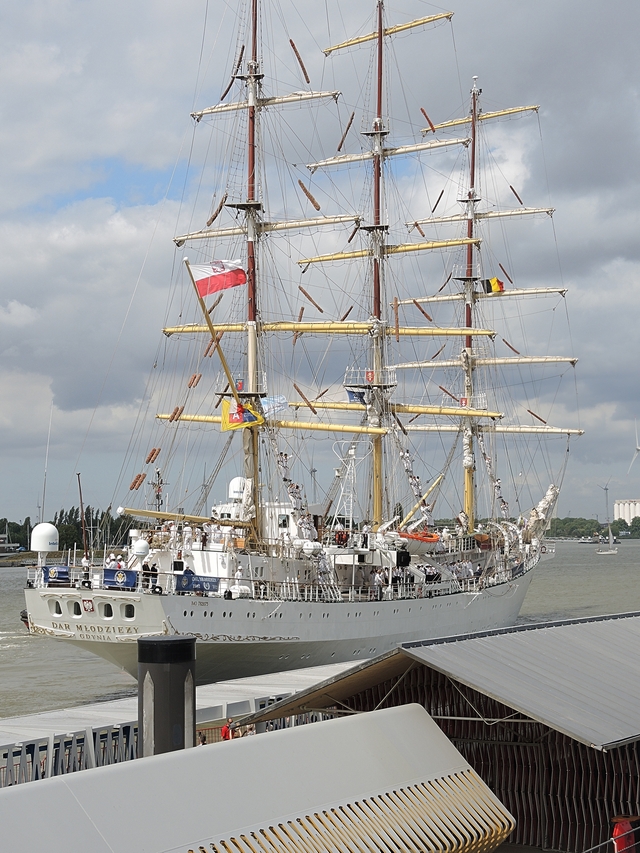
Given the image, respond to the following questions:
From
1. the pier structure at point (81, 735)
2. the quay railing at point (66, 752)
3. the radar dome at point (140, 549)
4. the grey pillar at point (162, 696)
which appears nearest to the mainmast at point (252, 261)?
the radar dome at point (140, 549)

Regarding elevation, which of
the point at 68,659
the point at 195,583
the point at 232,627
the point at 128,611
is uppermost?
the point at 195,583

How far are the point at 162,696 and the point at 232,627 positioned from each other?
2325 centimetres

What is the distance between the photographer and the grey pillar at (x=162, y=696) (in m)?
11.2

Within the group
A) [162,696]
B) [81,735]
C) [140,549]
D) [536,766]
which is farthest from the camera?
[140,549]

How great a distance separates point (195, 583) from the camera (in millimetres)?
33281

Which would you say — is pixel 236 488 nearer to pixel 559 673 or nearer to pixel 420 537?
pixel 420 537

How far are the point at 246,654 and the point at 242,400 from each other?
1056 centimetres

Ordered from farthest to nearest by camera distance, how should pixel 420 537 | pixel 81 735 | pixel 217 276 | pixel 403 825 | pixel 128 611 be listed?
pixel 420 537
pixel 217 276
pixel 128 611
pixel 81 735
pixel 403 825

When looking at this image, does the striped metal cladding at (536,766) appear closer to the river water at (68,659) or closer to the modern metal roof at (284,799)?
the modern metal roof at (284,799)

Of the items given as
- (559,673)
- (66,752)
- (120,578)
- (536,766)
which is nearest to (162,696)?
(66,752)

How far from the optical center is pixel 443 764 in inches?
449

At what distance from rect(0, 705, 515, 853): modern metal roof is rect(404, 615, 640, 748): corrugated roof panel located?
879 mm

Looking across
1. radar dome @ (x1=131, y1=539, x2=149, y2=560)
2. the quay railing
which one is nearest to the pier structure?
the quay railing

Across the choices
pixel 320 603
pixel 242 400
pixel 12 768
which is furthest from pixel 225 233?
pixel 12 768
